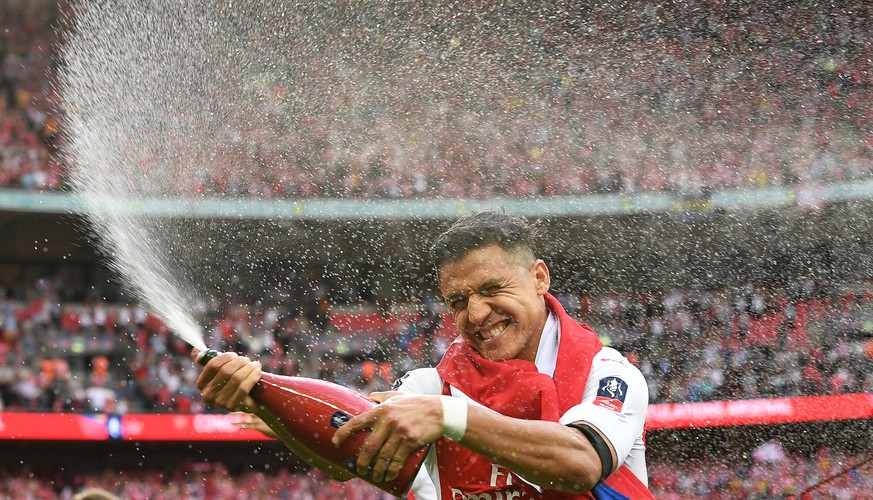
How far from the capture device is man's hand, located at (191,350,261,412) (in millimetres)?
2340

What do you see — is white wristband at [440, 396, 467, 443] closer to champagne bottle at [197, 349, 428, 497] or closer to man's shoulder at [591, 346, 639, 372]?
champagne bottle at [197, 349, 428, 497]

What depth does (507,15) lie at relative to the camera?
63.3 ft

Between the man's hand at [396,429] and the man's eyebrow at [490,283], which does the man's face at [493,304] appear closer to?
the man's eyebrow at [490,283]

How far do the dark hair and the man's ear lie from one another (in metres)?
0.05

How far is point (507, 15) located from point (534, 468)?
17.8 meters

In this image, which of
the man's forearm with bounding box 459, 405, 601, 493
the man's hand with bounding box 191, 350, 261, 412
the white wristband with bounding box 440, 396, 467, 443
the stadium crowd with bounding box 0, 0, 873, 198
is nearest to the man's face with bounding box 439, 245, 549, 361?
the man's forearm with bounding box 459, 405, 601, 493

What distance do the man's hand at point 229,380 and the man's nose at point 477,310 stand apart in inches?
30.2

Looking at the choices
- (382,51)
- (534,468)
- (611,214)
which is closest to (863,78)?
(611,214)

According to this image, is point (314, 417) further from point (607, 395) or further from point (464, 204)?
point (464, 204)

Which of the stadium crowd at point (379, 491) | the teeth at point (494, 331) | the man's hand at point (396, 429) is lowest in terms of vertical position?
the stadium crowd at point (379, 491)

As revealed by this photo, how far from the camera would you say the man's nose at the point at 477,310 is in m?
2.88

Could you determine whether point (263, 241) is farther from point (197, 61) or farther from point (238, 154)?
point (197, 61)

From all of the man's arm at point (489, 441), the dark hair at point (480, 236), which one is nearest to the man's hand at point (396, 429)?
the man's arm at point (489, 441)

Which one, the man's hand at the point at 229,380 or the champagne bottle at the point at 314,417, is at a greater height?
the man's hand at the point at 229,380
